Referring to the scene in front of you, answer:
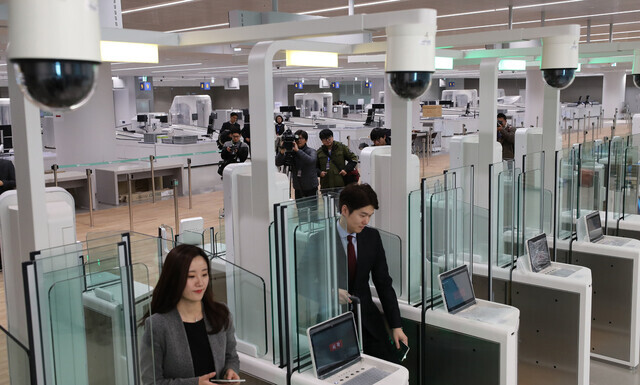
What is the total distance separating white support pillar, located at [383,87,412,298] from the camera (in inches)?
154

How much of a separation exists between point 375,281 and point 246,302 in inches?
28.2

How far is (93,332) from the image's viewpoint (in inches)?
91.9

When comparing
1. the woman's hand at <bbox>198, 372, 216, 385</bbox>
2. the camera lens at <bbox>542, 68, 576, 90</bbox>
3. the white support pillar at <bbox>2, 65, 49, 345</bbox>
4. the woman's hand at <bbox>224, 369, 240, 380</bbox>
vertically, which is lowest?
the woman's hand at <bbox>224, 369, 240, 380</bbox>

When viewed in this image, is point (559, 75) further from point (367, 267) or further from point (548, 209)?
point (548, 209)

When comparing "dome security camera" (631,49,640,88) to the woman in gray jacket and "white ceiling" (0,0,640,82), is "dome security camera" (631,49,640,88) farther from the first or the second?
the woman in gray jacket

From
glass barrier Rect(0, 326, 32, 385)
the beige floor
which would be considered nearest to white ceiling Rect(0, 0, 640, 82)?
the beige floor

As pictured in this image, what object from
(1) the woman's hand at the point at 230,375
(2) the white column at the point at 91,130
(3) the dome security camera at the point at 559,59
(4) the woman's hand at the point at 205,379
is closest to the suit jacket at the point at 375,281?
(1) the woman's hand at the point at 230,375

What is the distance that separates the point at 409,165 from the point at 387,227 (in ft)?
1.42

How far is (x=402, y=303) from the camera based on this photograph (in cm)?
395

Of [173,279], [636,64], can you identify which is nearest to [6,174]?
[173,279]

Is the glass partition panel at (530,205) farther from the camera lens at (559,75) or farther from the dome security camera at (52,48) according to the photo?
the dome security camera at (52,48)

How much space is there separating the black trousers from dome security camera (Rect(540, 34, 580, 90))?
1.70m

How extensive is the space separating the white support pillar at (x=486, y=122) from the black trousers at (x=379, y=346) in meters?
1.75

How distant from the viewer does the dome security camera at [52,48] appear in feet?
3.91
